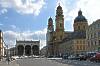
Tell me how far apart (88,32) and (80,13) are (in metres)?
70.4

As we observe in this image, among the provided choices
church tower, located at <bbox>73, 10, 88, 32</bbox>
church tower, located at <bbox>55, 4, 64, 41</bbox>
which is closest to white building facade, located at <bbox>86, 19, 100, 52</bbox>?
church tower, located at <bbox>73, 10, 88, 32</bbox>

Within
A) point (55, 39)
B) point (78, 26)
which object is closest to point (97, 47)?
point (78, 26)

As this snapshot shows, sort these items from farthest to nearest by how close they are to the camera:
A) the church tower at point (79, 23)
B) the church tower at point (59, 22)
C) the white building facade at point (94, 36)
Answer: the church tower at point (59, 22) < the church tower at point (79, 23) < the white building facade at point (94, 36)

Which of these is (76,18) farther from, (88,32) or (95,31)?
(95,31)

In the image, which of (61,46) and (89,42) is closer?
(89,42)

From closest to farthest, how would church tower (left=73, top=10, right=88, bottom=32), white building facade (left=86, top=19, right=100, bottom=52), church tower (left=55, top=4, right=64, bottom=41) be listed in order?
1. white building facade (left=86, top=19, right=100, bottom=52)
2. church tower (left=73, top=10, right=88, bottom=32)
3. church tower (left=55, top=4, right=64, bottom=41)

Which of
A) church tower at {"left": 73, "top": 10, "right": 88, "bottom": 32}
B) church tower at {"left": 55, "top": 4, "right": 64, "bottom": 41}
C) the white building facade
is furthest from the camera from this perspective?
church tower at {"left": 55, "top": 4, "right": 64, "bottom": 41}

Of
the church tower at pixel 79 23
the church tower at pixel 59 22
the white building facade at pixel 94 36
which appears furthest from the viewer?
the church tower at pixel 59 22

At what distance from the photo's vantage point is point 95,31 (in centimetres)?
10631

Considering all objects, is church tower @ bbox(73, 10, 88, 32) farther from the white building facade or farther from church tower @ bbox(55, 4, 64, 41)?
the white building facade

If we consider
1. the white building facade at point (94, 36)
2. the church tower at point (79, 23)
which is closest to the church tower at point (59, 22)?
the church tower at point (79, 23)

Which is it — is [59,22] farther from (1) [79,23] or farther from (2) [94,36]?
(2) [94,36]

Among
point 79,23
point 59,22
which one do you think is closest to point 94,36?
point 79,23

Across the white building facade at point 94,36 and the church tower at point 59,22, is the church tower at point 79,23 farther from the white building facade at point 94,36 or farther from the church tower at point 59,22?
the white building facade at point 94,36
